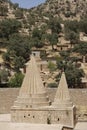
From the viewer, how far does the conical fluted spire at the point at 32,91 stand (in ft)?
72.6

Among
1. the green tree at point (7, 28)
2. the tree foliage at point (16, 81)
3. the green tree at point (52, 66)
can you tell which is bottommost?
the green tree at point (52, 66)

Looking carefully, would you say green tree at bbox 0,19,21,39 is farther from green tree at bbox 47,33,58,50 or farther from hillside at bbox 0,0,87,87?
green tree at bbox 47,33,58,50

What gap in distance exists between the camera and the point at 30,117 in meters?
22.3

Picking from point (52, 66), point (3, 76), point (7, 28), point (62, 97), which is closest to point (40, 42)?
point (7, 28)

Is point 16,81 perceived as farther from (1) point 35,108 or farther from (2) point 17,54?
(1) point 35,108

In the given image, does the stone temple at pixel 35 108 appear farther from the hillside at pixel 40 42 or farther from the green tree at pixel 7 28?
the green tree at pixel 7 28

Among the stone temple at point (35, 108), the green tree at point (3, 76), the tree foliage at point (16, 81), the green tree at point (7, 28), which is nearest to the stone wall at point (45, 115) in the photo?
the stone temple at point (35, 108)

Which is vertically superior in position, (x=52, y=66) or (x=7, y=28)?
(x=7, y=28)

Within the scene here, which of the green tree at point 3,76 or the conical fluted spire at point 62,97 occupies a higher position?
the conical fluted spire at point 62,97

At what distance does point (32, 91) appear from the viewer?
22.2m

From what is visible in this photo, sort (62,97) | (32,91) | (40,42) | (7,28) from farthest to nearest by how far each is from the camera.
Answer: (7,28)
(40,42)
(62,97)
(32,91)

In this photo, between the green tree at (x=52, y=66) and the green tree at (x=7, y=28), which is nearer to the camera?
the green tree at (x=52, y=66)

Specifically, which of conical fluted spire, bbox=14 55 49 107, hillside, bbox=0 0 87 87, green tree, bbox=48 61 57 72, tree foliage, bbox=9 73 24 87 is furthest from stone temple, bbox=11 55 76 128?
green tree, bbox=48 61 57 72

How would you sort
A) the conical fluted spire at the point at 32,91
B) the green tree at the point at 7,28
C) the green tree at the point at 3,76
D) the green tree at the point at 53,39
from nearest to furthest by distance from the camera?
1. the conical fluted spire at the point at 32,91
2. the green tree at the point at 3,76
3. the green tree at the point at 53,39
4. the green tree at the point at 7,28
